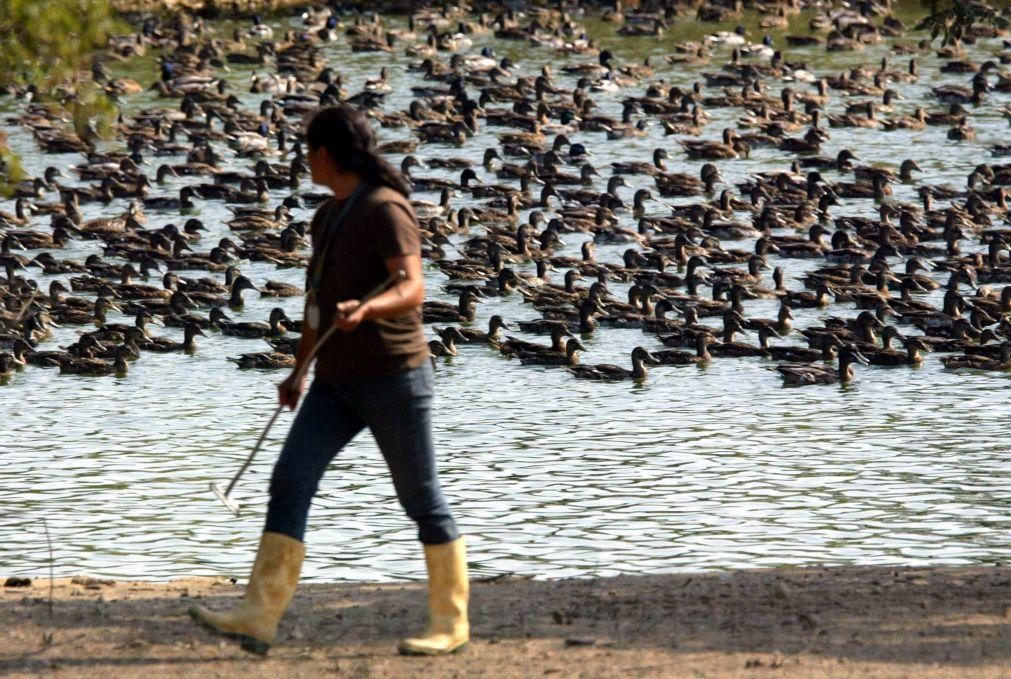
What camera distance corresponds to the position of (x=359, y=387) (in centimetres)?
804

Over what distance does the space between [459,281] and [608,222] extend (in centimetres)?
536

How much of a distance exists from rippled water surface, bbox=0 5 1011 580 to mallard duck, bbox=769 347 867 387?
10.4 inches

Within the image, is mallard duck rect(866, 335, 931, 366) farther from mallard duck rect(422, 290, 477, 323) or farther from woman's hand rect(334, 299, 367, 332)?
woman's hand rect(334, 299, 367, 332)

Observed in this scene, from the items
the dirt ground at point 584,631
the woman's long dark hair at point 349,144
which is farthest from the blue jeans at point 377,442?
the woman's long dark hair at point 349,144

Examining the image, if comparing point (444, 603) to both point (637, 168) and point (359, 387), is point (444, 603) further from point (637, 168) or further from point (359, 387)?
point (637, 168)

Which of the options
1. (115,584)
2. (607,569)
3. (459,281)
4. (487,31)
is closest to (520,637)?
(115,584)

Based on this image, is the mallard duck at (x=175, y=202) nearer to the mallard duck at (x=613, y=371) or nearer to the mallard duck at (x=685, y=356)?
the mallard duck at (x=685, y=356)

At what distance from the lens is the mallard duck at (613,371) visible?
22.8 metres

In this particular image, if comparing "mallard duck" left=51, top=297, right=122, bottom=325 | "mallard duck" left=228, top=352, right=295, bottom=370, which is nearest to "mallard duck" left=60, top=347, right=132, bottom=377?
"mallard duck" left=228, top=352, right=295, bottom=370

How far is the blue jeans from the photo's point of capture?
8.02 m

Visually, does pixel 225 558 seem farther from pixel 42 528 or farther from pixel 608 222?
pixel 608 222

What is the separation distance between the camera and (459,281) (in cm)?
2866

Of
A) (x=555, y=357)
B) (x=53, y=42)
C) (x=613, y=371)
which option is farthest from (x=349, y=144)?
(x=555, y=357)

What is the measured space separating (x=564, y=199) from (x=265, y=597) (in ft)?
91.5
